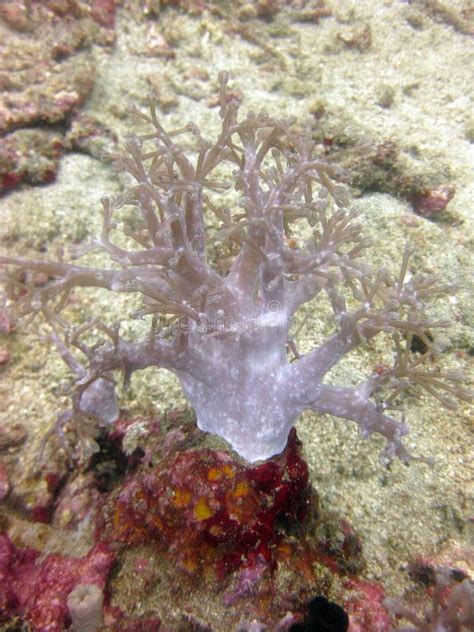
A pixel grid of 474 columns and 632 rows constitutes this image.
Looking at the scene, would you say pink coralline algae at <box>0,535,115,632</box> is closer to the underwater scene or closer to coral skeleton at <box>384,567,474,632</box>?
the underwater scene

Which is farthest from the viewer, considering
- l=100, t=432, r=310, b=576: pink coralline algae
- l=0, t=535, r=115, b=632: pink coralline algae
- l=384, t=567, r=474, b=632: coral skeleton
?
l=0, t=535, r=115, b=632: pink coralline algae

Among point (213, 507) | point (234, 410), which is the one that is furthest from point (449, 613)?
point (234, 410)

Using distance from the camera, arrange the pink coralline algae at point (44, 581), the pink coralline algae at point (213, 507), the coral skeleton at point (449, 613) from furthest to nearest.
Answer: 1. the pink coralline algae at point (44, 581)
2. the pink coralline algae at point (213, 507)
3. the coral skeleton at point (449, 613)

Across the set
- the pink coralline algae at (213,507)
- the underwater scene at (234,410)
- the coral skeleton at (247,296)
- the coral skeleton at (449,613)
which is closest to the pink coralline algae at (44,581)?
the underwater scene at (234,410)

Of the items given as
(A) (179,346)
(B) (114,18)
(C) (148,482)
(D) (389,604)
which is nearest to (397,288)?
(A) (179,346)

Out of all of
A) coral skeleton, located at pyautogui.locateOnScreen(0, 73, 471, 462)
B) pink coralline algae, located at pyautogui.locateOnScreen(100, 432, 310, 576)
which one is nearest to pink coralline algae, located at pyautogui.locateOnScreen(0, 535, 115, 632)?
pink coralline algae, located at pyautogui.locateOnScreen(100, 432, 310, 576)

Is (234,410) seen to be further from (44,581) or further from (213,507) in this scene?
(44,581)

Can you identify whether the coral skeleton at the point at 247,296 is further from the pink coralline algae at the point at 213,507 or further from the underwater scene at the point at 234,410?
the pink coralline algae at the point at 213,507
